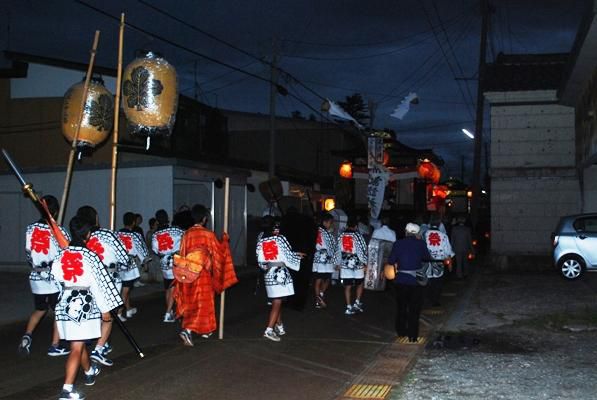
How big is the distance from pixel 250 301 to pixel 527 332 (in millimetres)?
6342

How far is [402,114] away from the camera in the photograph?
22062mm

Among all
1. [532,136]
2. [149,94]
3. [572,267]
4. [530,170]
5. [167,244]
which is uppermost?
[532,136]

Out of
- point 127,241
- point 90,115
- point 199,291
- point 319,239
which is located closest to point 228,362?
point 199,291

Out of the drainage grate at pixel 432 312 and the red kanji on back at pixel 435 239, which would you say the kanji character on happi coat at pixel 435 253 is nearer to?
the red kanji on back at pixel 435 239

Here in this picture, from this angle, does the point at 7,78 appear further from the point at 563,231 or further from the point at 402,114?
the point at 563,231

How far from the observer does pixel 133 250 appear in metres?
11.8

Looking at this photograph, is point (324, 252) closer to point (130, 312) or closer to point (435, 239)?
Answer: point (435, 239)

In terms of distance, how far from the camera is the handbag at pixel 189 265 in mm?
9172

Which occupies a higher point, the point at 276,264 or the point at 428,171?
the point at 428,171

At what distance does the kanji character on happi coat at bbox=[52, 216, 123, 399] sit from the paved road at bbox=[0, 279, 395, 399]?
644 mm

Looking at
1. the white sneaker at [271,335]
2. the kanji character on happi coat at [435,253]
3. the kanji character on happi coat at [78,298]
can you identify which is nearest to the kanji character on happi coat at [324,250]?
the kanji character on happi coat at [435,253]

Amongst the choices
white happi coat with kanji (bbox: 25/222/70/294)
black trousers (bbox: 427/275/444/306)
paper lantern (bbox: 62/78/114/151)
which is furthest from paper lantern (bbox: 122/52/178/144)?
black trousers (bbox: 427/275/444/306)

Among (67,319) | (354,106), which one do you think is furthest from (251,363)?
(354,106)

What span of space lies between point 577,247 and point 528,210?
15.7 feet
